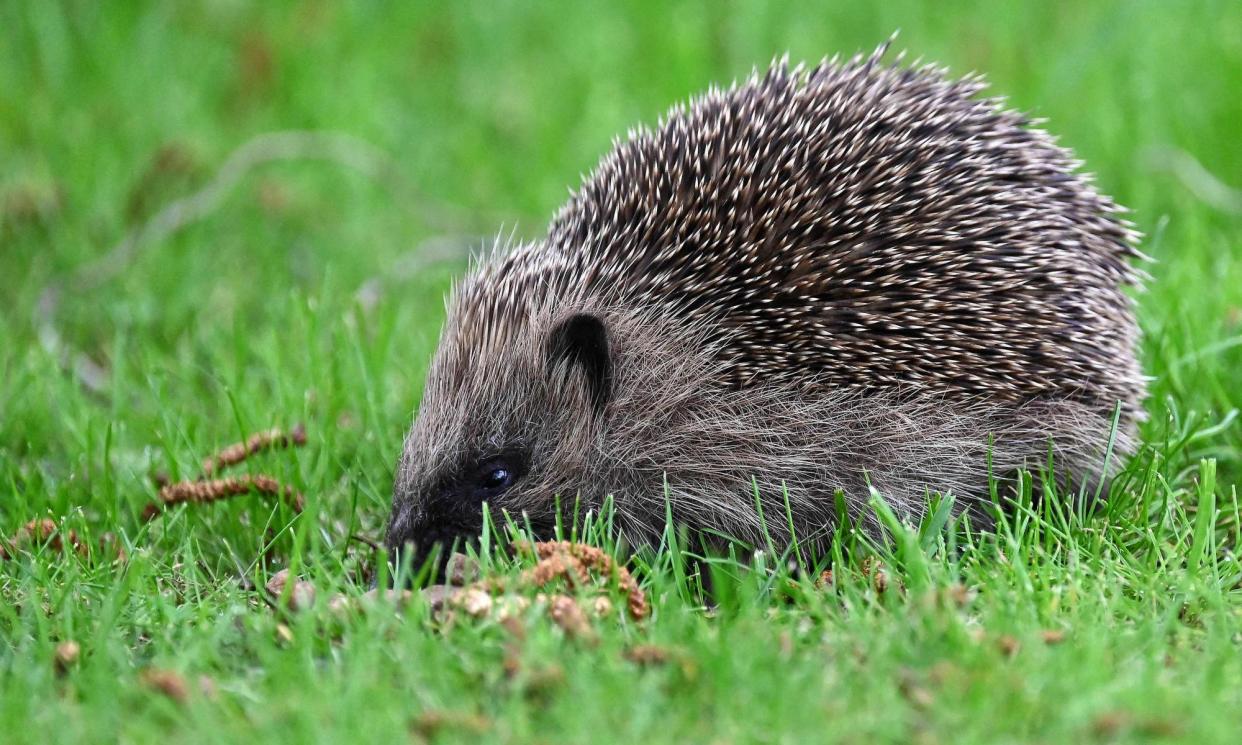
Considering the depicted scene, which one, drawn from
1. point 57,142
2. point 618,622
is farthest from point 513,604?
point 57,142

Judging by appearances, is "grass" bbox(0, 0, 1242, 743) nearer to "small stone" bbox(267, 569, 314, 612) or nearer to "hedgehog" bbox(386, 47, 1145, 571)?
"small stone" bbox(267, 569, 314, 612)

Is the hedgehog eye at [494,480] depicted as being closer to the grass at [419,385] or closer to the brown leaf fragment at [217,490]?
the grass at [419,385]

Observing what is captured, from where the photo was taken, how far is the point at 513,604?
395cm

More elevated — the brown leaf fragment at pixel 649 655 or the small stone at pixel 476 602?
the small stone at pixel 476 602

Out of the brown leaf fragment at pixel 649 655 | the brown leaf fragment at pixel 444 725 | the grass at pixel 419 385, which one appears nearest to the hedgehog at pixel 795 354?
the grass at pixel 419 385

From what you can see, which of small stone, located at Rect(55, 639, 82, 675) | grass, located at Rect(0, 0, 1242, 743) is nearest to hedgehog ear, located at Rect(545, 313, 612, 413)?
grass, located at Rect(0, 0, 1242, 743)

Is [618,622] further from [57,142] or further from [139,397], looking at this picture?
[57,142]

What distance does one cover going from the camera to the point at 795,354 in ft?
16.9

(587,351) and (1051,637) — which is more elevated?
(587,351)

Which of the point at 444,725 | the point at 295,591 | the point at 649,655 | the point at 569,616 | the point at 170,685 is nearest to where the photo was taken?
the point at 444,725

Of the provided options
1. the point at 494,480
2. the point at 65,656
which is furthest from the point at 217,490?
the point at 65,656

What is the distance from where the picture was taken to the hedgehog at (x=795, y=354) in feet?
16.8

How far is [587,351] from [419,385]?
134 centimetres

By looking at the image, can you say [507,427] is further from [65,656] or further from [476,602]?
[65,656]
